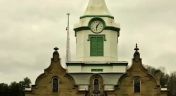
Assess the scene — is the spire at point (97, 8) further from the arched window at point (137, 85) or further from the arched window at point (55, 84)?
the arched window at point (137, 85)

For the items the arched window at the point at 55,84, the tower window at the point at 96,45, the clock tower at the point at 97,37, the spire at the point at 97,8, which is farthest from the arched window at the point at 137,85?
the spire at the point at 97,8

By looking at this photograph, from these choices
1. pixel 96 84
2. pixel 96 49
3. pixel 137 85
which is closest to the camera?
pixel 137 85

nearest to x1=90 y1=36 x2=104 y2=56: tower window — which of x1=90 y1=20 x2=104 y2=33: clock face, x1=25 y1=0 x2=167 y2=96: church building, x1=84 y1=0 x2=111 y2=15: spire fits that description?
x1=25 y1=0 x2=167 y2=96: church building

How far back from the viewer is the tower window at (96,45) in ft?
274

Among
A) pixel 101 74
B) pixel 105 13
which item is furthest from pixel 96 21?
pixel 101 74

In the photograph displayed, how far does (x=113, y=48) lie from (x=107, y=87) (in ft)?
20.8

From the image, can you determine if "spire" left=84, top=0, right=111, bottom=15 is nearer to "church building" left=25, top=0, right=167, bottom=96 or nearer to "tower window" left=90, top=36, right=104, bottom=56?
"church building" left=25, top=0, right=167, bottom=96

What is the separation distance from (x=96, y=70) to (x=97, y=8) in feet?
28.1

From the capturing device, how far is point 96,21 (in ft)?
275

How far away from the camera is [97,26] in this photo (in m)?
83.9

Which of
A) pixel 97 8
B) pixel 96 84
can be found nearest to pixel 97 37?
pixel 97 8

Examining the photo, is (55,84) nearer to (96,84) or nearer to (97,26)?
(96,84)

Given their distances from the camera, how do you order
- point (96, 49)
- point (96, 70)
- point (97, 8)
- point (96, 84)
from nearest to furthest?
point (96, 84), point (96, 70), point (96, 49), point (97, 8)

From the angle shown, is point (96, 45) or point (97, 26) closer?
point (96, 45)
